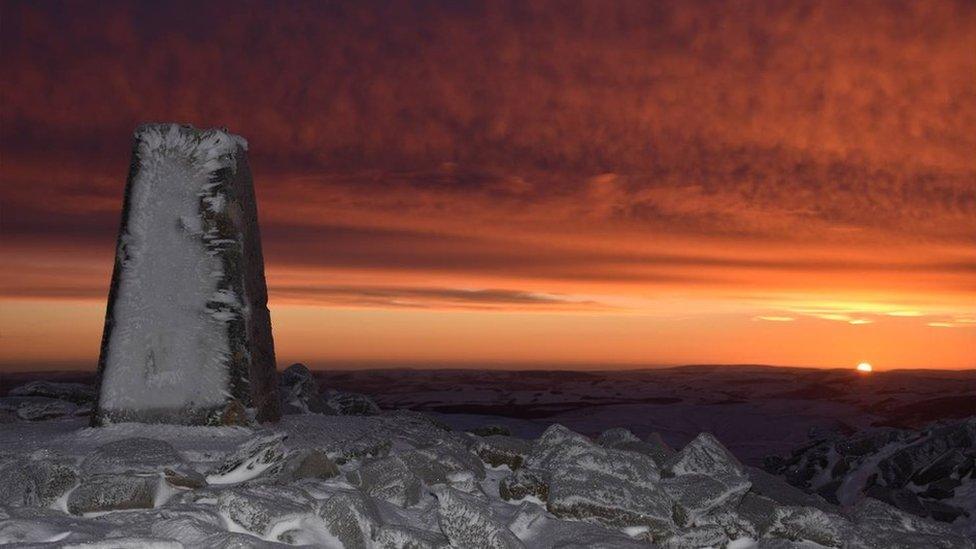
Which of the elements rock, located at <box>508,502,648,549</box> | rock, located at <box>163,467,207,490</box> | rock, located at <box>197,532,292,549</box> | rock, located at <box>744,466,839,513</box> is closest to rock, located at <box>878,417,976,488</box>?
rock, located at <box>744,466,839,513</box>

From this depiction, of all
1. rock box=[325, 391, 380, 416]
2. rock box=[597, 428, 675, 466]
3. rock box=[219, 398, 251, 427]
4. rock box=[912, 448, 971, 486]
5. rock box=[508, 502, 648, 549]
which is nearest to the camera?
rock box=[508, 502, 648, 549]

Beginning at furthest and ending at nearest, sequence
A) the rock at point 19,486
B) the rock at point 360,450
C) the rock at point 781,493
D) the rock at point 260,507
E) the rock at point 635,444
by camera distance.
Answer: the rock at point 635,444, the rock at point 781,493, the rock at point 360,450, the rock at point 19,486, the rock at point 260,507

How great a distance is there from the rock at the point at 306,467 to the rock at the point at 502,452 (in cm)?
153

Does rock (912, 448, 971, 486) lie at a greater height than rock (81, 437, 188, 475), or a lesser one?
lesser

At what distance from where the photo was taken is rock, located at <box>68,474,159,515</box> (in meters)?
5.37

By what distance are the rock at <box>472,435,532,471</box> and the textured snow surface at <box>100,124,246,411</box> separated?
2381mm

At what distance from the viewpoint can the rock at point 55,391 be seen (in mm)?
10547

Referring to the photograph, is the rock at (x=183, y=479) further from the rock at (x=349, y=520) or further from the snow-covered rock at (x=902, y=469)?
the snow-covered rock at (x=902, y=469)

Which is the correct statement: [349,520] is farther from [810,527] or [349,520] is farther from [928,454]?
[928,454]

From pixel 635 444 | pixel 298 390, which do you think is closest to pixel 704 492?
pixel 635 444

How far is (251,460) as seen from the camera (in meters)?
6.30

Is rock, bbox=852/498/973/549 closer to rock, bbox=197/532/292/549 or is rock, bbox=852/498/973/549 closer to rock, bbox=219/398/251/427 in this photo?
rock, bbox=197/532/292/549

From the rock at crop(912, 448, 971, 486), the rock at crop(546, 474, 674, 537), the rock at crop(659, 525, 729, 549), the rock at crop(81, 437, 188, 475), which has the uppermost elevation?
the rock at crop(81, 437, 188, 475)

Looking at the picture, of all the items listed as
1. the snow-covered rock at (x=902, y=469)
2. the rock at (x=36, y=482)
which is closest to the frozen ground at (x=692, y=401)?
the snow-covered rock at (x=902, y=469)
